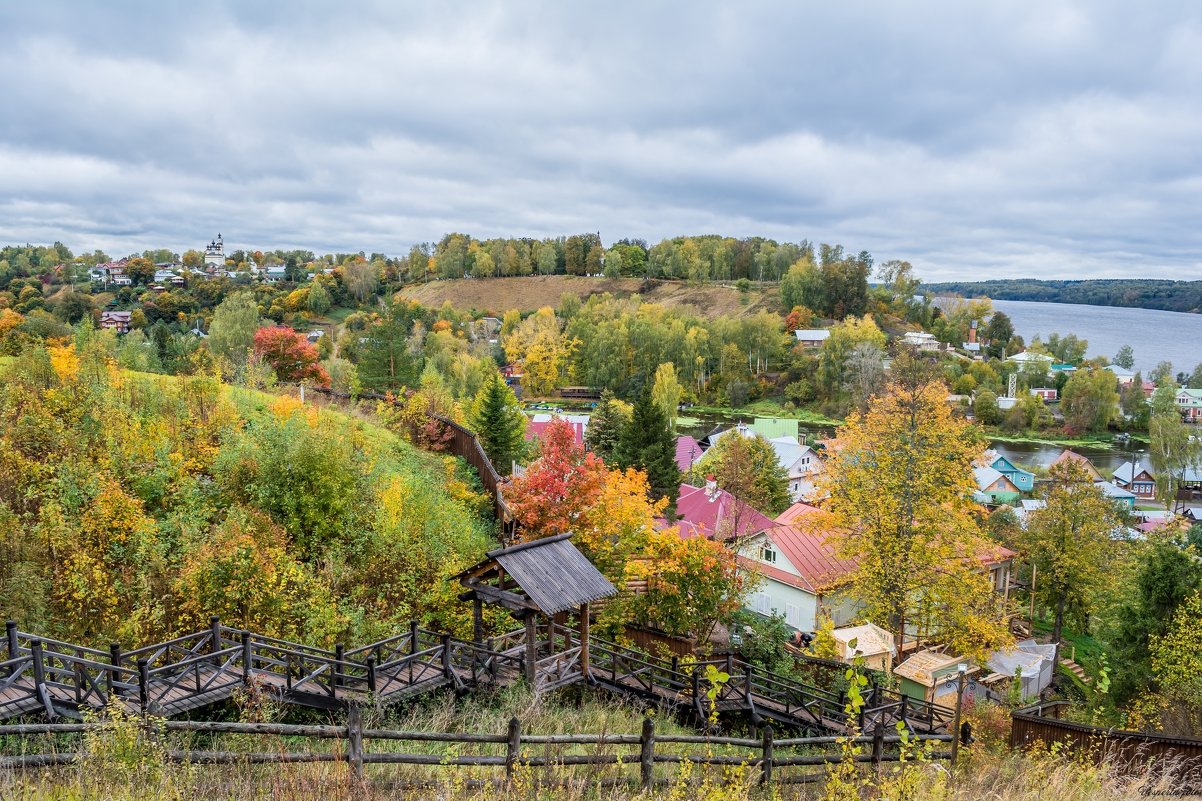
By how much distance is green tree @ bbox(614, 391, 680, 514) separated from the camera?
33.4 m

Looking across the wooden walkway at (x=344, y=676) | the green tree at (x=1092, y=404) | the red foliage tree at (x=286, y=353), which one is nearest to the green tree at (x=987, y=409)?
the green tree at (x=1092, y=404)

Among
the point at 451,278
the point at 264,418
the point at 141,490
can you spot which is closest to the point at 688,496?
the point at 264,418

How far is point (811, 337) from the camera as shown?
9775 centimetres

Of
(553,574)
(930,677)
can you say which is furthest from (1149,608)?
(553,574)

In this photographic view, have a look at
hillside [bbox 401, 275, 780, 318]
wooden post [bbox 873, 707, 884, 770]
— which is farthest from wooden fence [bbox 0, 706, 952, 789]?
hillside [bbox 401, 275, 780, 318]

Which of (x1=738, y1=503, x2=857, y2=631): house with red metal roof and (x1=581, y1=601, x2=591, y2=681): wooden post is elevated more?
(x1=581, y1=601, x2=591, y2=681): wooden post

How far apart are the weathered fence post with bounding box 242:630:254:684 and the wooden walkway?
0.05 ft

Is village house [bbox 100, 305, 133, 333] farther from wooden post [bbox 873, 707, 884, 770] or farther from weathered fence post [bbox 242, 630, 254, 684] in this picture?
wooden post [bbox 873, 707, 884, 770]

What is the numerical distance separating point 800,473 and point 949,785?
4493 centimetres

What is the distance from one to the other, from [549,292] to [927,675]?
121293 mm

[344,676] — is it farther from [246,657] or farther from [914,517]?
[914,517]

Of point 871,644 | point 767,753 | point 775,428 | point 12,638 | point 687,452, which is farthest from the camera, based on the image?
point 775,428

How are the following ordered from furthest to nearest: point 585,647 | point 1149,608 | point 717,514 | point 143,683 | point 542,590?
point 717,514 < point 1149,608 < point 585,647 < point 542,590 < point 143,683

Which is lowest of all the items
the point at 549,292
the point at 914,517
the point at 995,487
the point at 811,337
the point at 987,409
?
the point at 995,487
